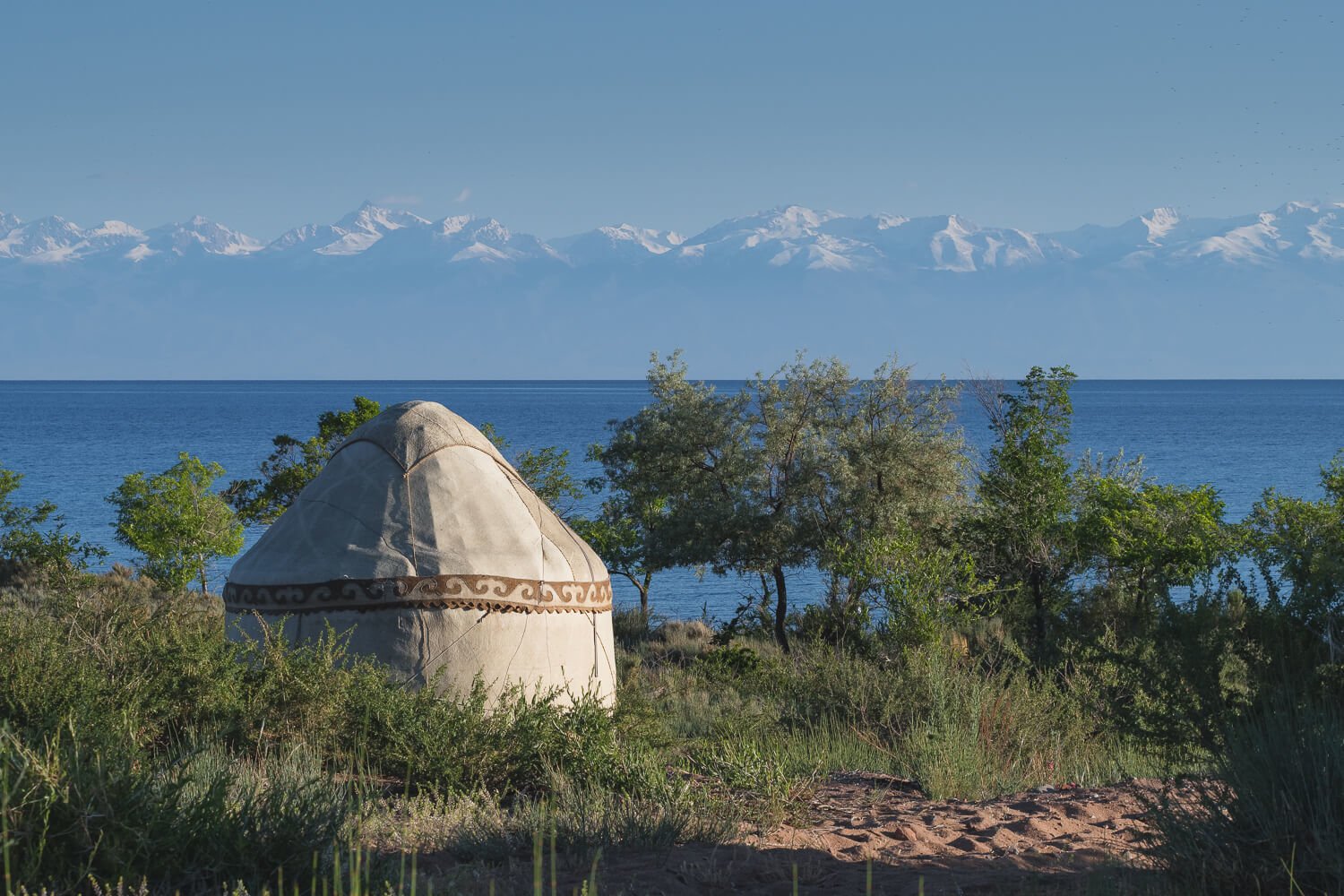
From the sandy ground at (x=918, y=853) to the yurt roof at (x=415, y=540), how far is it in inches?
142

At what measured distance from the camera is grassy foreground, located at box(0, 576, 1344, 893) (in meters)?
4.73

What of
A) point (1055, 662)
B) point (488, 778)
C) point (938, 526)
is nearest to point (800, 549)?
point (938, 526)

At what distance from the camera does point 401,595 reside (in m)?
9.98

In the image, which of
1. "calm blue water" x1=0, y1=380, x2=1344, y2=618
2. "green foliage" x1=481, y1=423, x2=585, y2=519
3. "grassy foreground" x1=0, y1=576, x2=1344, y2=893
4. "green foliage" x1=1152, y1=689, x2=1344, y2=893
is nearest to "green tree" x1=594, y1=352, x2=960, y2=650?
"calm blue water" x1=0, y1=380, x2=1344, y2=618

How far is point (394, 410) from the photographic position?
1138 cm

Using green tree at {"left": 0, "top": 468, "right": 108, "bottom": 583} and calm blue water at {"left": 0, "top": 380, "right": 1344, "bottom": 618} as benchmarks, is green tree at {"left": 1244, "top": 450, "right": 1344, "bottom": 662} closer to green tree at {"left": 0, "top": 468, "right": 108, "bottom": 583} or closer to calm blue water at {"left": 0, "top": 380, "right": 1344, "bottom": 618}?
calm blue water at {"left": 0, "top": 380, "right": 1344, "bottom": 618}

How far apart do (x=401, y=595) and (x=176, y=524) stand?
1590cm

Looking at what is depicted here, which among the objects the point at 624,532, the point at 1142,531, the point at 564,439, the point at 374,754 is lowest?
the point at 564,439

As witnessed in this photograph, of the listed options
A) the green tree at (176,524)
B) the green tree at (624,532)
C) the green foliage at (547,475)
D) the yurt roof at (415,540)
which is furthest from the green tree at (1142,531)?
the green tree at (176,524)

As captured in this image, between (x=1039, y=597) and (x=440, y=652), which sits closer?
(x=440, y=652)

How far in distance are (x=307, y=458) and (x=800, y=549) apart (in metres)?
9.78

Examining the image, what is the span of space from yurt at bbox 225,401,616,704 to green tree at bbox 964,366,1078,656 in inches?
359

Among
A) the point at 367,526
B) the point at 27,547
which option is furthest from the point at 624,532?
the point at 367,526

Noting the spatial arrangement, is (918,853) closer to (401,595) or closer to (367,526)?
(401,595)
